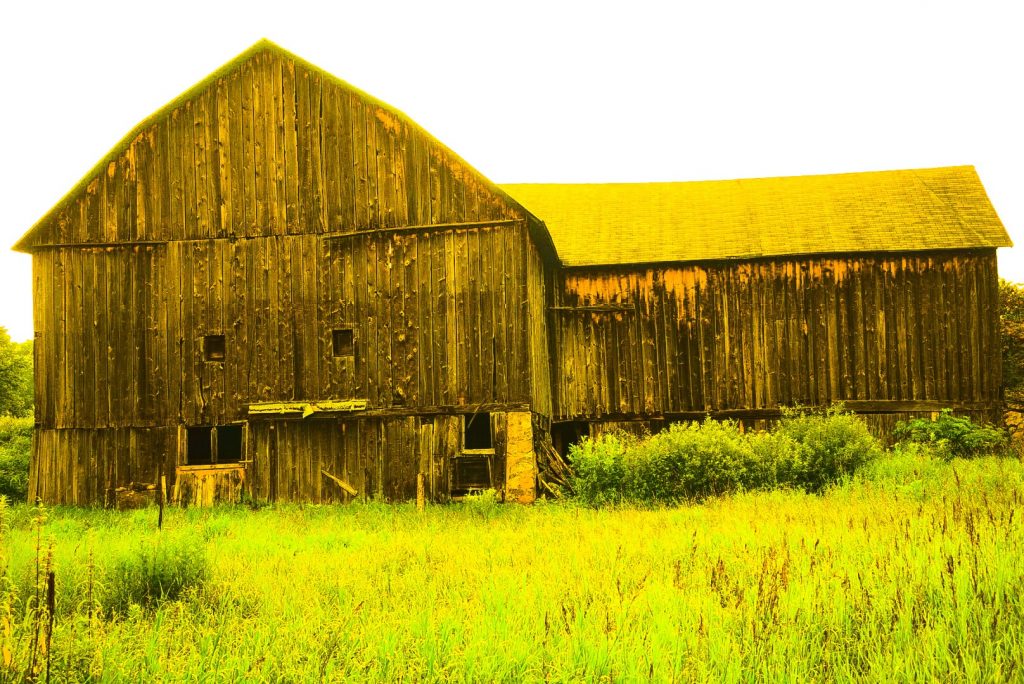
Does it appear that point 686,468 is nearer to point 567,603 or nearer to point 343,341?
point 343,341

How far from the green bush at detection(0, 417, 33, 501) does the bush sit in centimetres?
1246

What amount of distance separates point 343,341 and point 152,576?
38.7ft

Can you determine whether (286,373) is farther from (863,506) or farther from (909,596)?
(909,596)

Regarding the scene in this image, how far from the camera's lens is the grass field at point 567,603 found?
5.92 m

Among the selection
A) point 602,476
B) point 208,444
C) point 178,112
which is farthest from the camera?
point 208,444

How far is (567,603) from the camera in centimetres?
752

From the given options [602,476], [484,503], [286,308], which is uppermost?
[286,308]

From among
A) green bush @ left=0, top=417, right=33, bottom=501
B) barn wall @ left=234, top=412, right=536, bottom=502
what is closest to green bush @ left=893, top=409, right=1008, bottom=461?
barn wall @ left=234, top=412, right=536, bottom=502

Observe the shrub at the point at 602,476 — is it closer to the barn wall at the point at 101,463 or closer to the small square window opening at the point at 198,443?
the barn wall at the point at 101,463

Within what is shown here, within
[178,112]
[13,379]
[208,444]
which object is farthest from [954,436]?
[13,379]

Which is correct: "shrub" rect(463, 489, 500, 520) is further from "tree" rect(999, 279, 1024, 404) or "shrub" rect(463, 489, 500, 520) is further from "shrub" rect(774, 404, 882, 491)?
"tree" rect(999, 279, 1024, 404)

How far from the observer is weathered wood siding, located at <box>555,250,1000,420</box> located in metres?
24.0

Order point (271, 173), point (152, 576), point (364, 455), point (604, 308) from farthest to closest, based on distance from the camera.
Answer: point (604, 308) → point (271, 173) → point (364, 455) → point (152, 576)

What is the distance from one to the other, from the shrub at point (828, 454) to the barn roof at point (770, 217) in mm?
7018
